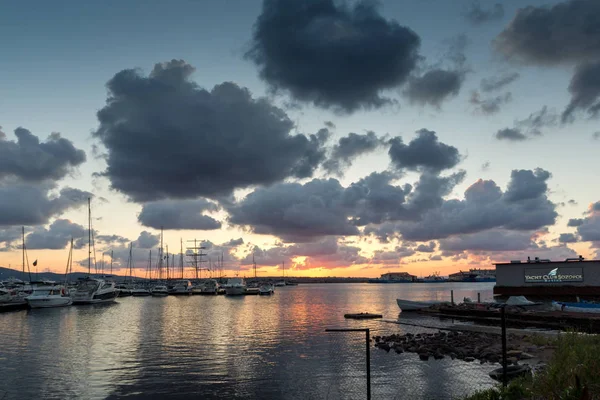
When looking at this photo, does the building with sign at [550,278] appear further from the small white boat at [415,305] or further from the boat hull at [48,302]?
the boat hull at [48,302]

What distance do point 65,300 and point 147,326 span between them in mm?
50029

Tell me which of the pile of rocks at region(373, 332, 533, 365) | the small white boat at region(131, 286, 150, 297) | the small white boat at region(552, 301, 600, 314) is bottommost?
the small white boat at region(131, 286, 150, 297)

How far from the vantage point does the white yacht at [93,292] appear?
111000 millimetres

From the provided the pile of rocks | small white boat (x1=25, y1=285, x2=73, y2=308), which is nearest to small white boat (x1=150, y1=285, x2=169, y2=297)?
small white boat (x1=25, y1=285, x2=73, y2=308)

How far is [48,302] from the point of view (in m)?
99.9

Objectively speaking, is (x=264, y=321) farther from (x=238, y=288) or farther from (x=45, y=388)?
(x=238, y=288)

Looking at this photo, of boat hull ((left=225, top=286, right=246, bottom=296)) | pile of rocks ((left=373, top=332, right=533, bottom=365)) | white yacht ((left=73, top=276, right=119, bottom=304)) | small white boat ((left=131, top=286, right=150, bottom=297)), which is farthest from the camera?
small white boat ((left=131, top=286, right=150, bottom=297))

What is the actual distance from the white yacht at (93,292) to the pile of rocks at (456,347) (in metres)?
86.1

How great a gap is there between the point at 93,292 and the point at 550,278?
102070 millimetres

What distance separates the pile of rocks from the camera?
36594 mm

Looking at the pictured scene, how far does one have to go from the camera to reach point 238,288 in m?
160

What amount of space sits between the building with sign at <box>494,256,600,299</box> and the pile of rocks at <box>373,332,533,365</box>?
157 feet

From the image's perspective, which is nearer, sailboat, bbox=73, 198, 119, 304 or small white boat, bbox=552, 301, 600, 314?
small white boat, bbox=552, 301, 600, 314

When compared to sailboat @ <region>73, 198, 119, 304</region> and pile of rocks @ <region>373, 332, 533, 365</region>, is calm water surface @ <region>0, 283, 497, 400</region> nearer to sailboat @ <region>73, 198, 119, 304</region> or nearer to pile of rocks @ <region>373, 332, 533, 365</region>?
pile of rocks @ <region>373, 332, 533, 365</region>
